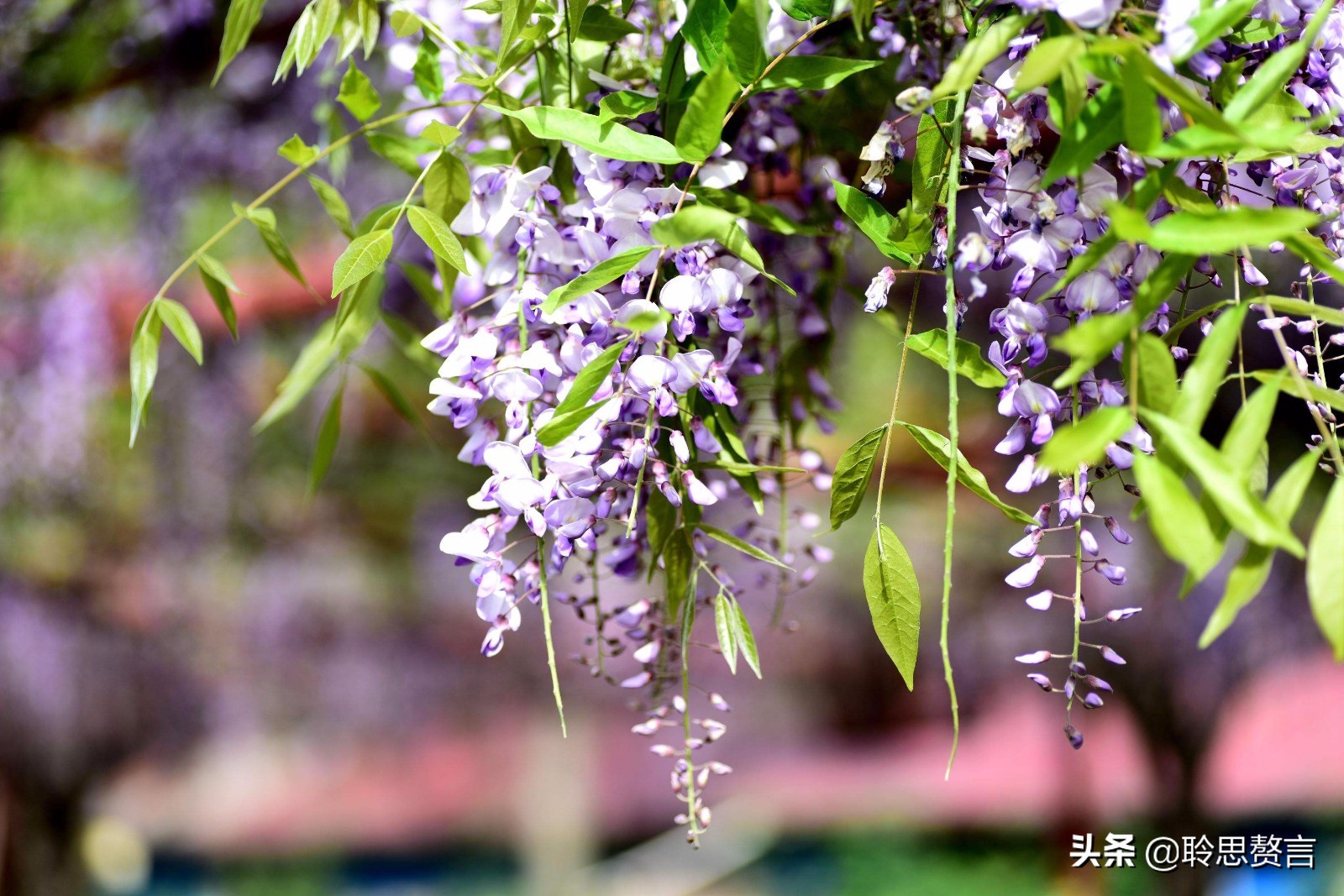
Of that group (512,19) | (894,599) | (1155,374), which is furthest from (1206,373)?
(512,19)

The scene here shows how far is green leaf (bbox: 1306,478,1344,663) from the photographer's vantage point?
244 millimetres

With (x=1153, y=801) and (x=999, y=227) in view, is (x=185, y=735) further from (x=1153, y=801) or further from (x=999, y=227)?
(x=999, y=227)

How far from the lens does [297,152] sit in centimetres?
45

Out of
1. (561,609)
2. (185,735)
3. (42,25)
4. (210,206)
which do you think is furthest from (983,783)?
(42,25)

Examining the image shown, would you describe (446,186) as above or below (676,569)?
above

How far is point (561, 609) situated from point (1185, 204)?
9.03 feet

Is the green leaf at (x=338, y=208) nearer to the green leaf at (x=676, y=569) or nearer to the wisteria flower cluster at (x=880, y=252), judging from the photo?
the wisteria flower cluster at (x=880, y=252)

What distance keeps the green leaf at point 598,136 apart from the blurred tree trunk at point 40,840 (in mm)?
2510

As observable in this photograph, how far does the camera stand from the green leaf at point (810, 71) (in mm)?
363

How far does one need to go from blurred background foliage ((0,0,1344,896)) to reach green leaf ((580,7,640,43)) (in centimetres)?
31

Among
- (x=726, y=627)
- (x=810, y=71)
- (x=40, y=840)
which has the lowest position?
(x=40, y=840)

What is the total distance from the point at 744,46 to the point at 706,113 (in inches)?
1.0

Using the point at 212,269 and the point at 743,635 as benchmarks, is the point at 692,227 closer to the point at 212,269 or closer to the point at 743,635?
the point at 743,635

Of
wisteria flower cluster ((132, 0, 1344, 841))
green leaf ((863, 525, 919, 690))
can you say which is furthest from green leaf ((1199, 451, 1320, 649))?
green leaf ((863, 525, 919, 690))
